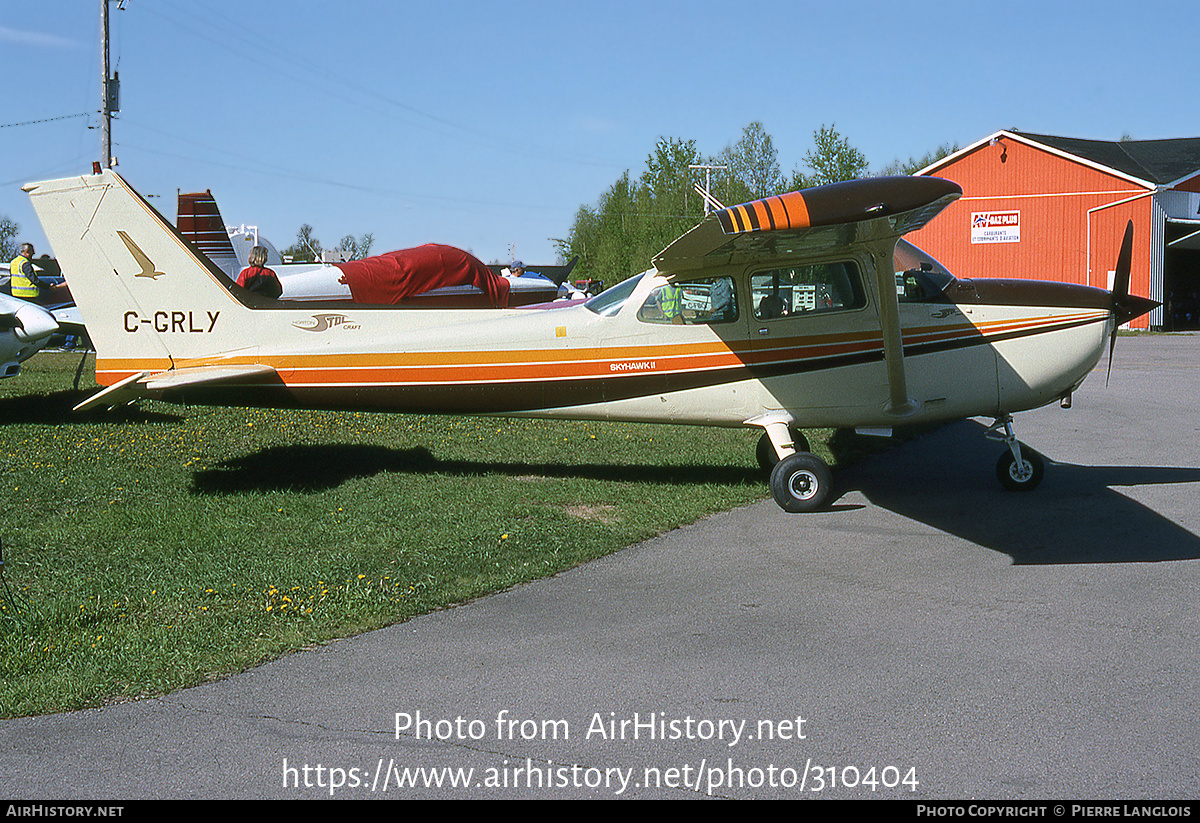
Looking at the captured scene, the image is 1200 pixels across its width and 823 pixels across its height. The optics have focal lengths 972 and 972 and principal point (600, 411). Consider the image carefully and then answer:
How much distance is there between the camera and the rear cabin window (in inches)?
314

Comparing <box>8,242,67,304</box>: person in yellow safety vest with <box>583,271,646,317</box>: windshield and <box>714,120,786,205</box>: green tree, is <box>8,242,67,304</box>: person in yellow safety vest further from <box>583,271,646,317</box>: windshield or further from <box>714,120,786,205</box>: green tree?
<box>714,120,786,205</box>: green tree

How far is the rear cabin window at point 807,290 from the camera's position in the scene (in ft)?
26.1

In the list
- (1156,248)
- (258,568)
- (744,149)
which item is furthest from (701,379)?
(744,149)

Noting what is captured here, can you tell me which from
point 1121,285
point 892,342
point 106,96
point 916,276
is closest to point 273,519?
point 892,342

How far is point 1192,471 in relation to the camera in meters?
8.99

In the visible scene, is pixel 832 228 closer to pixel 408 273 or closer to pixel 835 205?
pixel 835 205

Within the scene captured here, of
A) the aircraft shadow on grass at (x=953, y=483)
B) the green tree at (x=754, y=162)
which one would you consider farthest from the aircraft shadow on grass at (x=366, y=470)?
the green tree at (x=754, y=162)

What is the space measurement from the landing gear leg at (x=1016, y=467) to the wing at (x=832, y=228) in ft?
3.14

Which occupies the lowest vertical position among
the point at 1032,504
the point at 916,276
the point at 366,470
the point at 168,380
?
the point at 1032,504

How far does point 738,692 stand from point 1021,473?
514 cm

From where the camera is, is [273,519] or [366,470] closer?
[273,519]

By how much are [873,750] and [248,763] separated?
7.49ft

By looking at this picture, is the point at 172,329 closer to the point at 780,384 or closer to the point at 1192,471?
the point at 780,384

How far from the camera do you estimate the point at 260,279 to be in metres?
11.2
